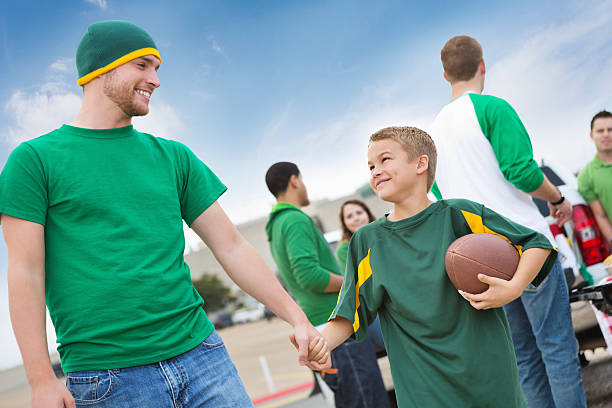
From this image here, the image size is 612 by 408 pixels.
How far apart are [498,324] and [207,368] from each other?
1.29 m

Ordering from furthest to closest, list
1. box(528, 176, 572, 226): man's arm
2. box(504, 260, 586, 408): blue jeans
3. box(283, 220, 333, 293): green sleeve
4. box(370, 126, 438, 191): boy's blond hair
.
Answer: box(283, 220, 333, 293): green sleeve, box(528, 176, 572, 226): man's arm, box(504, 260, 586, 408): blue jeans, box(370, 126, 438, 191): boy's blond hair

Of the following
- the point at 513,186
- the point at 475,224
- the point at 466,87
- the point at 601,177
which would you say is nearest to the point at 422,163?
the point at 475,224

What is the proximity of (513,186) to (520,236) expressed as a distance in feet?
3.13

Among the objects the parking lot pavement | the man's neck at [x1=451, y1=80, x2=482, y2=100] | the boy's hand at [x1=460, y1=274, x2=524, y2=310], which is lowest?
the parking lot pavement

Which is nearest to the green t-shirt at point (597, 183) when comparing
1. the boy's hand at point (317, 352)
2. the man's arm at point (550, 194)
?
the man's arm at point (550, 194)

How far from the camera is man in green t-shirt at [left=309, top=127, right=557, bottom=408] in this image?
2.30 metres

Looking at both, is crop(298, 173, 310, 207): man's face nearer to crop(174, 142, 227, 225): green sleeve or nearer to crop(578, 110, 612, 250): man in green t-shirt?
crop(174, 142, 227, 225): green sleeve

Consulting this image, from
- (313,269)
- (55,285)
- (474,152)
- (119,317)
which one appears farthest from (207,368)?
(474,152)

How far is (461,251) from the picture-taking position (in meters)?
2.34

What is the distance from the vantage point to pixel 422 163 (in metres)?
2.70

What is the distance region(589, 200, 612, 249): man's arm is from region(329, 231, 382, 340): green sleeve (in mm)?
3107

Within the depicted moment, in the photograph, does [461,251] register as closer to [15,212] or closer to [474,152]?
[474,152]

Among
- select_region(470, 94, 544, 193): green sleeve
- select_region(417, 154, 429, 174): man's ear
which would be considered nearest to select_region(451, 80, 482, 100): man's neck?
select_region(470, 94, 544, 193): green sleeve

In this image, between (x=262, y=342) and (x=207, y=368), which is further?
(x=262, y=342)
